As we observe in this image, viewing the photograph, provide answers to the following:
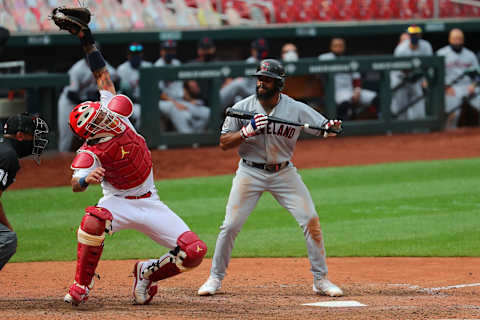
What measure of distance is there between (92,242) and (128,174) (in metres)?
0.51

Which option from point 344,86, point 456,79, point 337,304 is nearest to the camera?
point 337,304

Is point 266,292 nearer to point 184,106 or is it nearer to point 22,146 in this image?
point 22,146

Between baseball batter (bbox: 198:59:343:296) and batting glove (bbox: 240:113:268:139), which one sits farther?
baseball batter (bbox: 198:59:343:296)

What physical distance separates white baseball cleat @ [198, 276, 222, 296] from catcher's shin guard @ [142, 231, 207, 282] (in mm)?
514

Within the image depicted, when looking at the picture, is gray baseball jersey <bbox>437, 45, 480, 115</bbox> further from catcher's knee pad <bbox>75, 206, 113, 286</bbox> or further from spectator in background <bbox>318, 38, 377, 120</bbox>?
catcher's knee pad <bbox>75, 206, 113, 286</bbox>

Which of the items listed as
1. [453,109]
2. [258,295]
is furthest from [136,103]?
[258,295]

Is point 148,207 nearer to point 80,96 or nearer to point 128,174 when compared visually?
point 128,174

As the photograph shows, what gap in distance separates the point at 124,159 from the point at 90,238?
571 mm

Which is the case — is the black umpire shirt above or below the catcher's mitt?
below

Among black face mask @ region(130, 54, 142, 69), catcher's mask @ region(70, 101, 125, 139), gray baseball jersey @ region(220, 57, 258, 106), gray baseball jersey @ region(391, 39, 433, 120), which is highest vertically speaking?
catcher's mask @ region(70, 101, 125, 139)

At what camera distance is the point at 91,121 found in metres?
5.63

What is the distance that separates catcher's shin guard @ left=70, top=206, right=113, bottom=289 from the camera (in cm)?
564

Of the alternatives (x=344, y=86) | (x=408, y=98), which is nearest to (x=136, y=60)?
(x=344, y=86)

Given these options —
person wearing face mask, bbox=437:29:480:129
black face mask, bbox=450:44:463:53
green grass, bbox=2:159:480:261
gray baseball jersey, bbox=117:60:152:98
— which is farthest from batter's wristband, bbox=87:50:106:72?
black face mask, bbox=450:44:463:53
